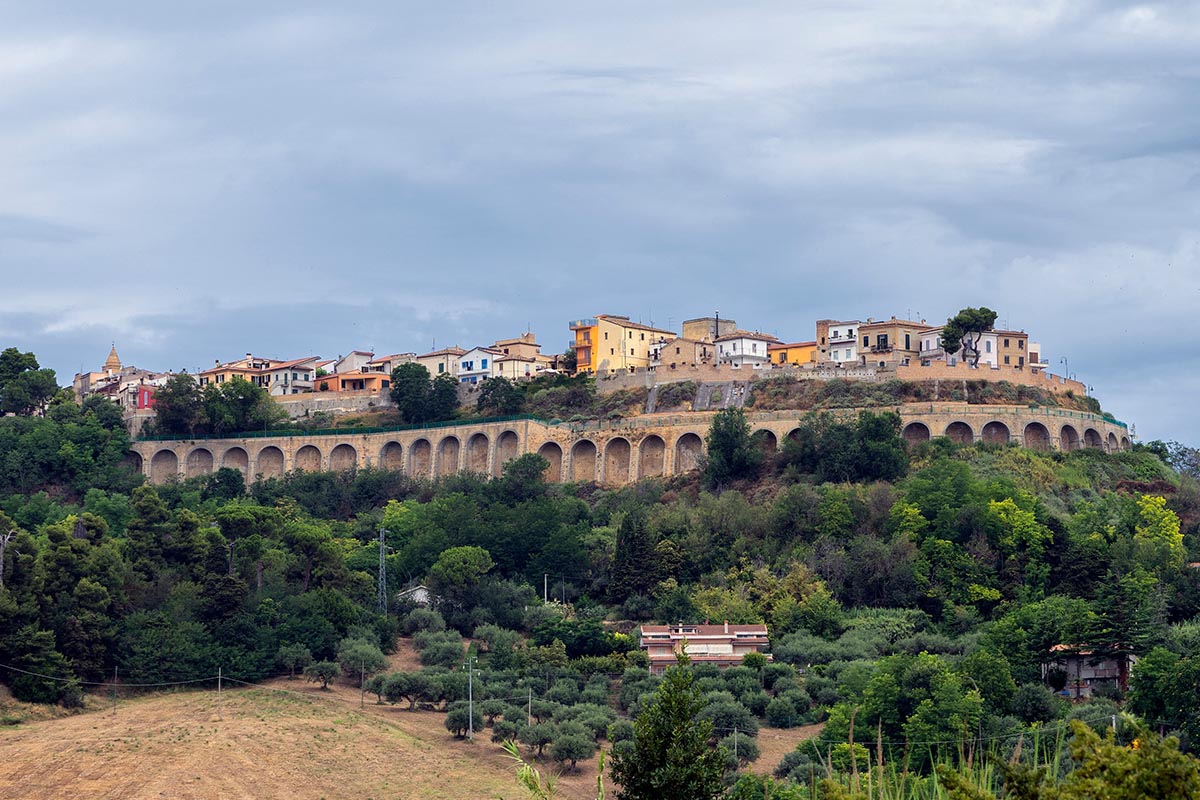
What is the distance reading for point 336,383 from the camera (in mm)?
98562

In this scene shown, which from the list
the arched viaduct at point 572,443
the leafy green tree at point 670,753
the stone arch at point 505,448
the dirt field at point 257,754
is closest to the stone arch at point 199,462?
the arched viaduct at point 572,443

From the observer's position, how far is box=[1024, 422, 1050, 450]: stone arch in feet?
245

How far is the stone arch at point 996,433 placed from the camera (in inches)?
2926

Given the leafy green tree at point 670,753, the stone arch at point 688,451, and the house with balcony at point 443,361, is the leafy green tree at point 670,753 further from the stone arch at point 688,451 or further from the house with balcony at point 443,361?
the house with balcony at point 443,361

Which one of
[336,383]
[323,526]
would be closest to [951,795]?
[323,526]

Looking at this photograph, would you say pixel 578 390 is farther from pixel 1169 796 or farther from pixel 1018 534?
pixel 1169 796

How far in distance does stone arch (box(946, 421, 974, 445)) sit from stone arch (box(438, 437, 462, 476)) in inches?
976

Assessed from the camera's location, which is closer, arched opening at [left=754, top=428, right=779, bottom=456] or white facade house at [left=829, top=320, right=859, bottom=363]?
arched opening at [left=754, top=428, right=779, bottom=456]

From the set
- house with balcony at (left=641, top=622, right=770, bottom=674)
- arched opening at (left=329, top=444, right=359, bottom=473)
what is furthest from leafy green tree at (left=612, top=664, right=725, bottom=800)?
arched opening at (left=329, top=444, right=359, bottom=473)

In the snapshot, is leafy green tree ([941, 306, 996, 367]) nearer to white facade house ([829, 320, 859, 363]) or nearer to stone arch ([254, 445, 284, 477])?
white facade house ([829, 320, 859, 363])

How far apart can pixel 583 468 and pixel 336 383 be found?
2178 centimetres

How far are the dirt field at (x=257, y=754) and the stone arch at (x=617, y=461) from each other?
90.4 feet

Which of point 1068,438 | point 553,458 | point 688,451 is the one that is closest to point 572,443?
point 553,458

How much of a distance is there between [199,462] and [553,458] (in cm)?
2020
